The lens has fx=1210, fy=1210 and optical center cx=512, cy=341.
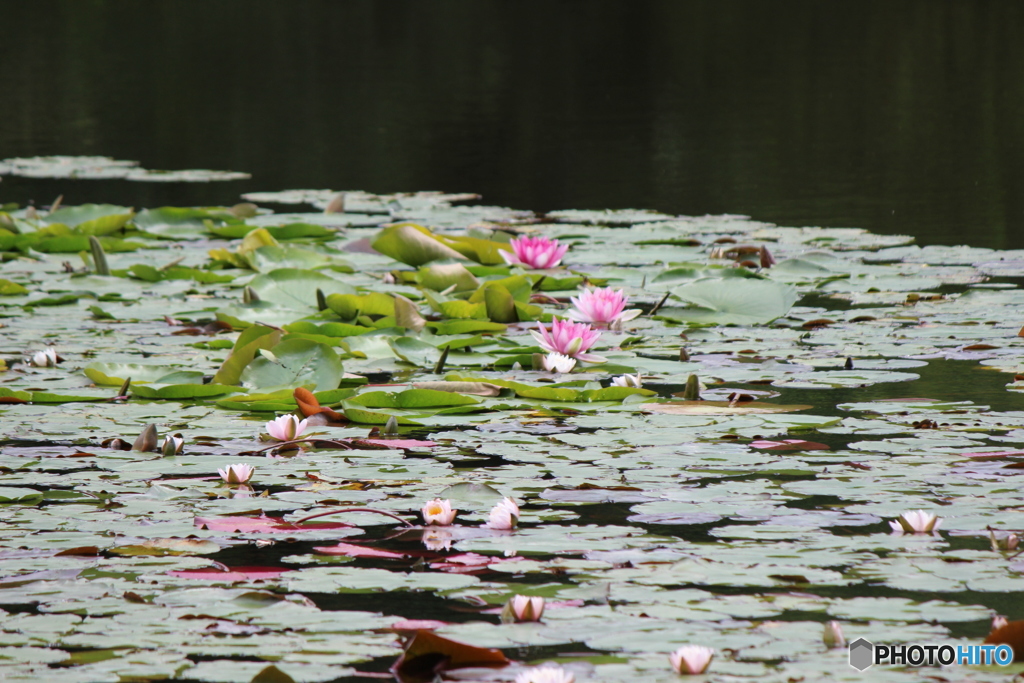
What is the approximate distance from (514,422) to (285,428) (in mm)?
535

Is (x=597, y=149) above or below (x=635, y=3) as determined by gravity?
below

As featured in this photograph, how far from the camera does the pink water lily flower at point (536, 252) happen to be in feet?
15.8

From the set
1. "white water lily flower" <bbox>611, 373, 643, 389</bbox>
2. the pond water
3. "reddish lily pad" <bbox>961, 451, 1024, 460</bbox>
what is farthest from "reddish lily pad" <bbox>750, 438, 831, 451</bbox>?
"white water lily flower" <bbox>611, 373, 643, 389</bbox>

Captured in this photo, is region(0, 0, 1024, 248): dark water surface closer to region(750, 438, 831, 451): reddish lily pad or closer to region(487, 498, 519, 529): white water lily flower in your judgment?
A: region(750, 438, 831, 451): reddish lily pad

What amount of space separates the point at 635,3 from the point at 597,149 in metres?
22.7

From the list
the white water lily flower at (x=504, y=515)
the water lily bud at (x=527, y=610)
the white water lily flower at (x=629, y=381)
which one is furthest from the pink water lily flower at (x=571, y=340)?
the water lily bud at (x=527, y=610)

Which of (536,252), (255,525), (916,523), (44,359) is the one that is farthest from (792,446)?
(536,252)

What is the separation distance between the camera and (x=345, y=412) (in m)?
2.87

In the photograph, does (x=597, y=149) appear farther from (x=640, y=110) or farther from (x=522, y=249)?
(x=522, y=249)

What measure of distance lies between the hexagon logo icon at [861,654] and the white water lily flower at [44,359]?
263cm

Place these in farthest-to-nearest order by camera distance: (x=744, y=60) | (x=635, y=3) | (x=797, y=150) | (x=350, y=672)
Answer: (x=635, y=3)
(x=744, y=60)
(x=797, y=150)
(x=350, y=672)

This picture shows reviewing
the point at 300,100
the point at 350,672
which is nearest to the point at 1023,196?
the point at 350,672
